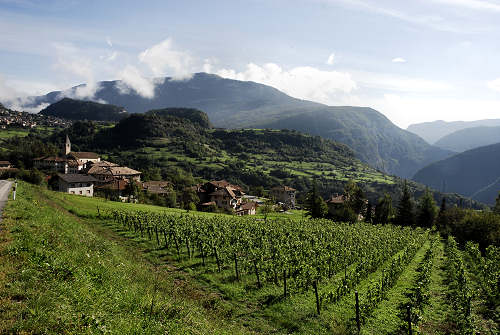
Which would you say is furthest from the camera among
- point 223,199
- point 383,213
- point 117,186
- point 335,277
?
point 223,199

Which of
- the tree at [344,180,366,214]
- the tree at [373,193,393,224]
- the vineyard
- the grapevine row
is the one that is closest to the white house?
the grapevine row

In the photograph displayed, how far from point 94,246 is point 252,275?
12.2 meters

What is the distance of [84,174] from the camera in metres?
109

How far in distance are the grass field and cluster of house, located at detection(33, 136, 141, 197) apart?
70.0 metres

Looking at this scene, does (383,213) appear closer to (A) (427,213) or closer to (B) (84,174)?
(A) (427,213)

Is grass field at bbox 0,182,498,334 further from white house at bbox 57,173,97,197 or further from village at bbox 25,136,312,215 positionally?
white house at bbox 57,173,97,197

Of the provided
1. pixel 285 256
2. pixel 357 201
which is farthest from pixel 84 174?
pixel 285 256

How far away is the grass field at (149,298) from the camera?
860 cm

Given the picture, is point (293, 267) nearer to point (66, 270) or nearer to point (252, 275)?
point (252, 275)

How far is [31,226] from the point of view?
1759 cm

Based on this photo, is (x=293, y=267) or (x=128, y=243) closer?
(x=293, y=267)

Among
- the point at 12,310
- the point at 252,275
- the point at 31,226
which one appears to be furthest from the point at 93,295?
the point at 252,275

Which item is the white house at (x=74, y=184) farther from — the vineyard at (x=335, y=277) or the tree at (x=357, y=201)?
the tree at (x=357, y=201)

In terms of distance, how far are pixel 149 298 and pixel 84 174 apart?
372 ft
